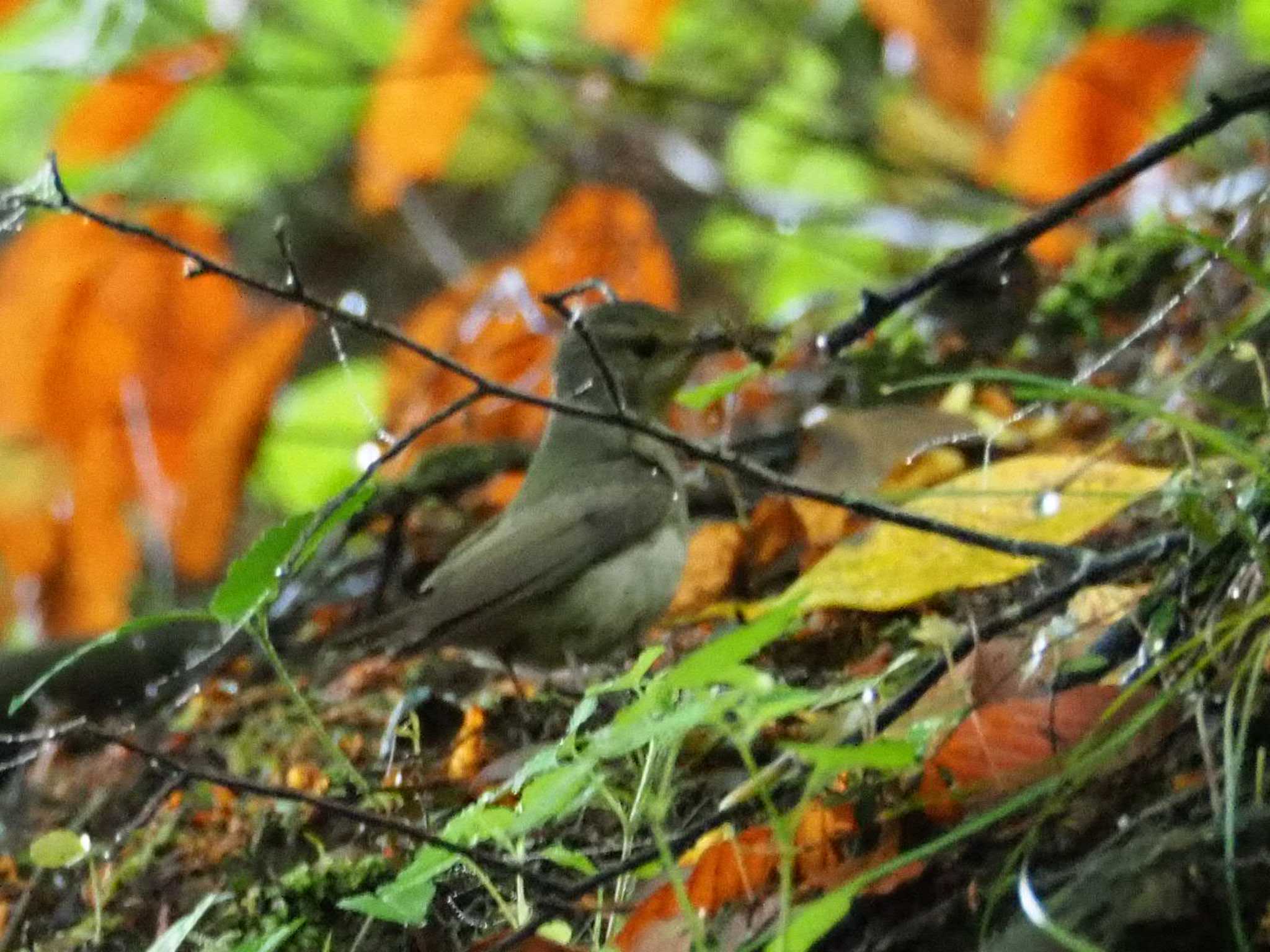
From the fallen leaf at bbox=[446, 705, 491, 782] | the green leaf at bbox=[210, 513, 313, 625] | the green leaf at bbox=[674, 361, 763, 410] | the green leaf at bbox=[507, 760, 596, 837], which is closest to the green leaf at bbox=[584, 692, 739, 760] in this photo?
the green leaf at bbox=[507, 760, 596, 837]

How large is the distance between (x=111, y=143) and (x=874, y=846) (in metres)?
3.77

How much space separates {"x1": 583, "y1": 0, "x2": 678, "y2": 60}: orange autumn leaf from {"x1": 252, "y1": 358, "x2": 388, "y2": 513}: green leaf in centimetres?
188

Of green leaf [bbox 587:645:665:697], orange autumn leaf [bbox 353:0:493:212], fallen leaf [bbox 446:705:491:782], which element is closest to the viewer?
green leaf [bbox 587:645:665:697]

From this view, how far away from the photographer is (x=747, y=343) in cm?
258

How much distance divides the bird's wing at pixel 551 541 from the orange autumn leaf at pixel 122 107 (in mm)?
1825

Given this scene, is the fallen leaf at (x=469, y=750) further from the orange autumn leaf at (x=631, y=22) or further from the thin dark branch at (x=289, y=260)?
the orange autumn leaf at (x=631, y=22)

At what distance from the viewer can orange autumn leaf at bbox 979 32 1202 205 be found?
524cm

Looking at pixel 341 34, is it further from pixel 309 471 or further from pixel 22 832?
pixel 22 832

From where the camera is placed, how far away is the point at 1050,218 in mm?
2273

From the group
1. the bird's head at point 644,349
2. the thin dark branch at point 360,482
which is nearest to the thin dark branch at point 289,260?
the thin dark branch at point 360,482

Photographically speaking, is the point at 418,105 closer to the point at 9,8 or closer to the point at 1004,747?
the point at 9,8

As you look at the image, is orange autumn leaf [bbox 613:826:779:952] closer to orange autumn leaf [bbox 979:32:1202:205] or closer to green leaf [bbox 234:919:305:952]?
green leaf [bbox 234:919:305:952]

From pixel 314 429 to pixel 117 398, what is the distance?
5.86 feet

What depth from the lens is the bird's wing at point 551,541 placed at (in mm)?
3682
